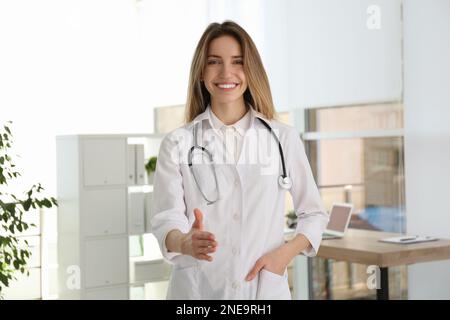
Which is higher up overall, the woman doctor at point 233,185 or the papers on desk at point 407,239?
the woman doctor at point 233,185

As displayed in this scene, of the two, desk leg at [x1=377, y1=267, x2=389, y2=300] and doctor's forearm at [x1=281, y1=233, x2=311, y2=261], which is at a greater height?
doctor's forearm at [x1=281, y1=233, x2=311, y2=261]

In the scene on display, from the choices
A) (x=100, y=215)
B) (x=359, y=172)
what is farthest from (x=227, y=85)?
(x=100, y=215)

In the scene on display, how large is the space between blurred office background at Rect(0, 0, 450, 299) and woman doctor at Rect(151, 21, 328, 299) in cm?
213

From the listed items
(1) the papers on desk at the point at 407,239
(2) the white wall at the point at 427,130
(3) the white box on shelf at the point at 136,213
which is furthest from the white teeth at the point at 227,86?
(3) the white box on shelf at the point at 136,213

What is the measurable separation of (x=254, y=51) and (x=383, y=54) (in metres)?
2.97

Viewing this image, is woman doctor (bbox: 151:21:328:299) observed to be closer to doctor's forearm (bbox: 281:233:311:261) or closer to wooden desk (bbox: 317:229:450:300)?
doctor's forearm (bbox: 281:233:311:261)

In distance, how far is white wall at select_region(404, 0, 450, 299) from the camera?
164 inches

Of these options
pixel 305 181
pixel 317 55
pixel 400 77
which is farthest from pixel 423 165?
pixel 305 181

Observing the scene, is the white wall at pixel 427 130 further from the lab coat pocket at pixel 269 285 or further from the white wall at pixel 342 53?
the lab coat pocket at pixel 269 285

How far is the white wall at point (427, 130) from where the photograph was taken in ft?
13.7

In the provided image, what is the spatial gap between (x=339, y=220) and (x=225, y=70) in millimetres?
3090

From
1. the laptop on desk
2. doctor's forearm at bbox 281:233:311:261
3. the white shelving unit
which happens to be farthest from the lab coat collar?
the white shelving unit

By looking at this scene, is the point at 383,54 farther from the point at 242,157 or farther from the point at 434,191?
the point at 242,157

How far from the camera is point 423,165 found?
428cm
